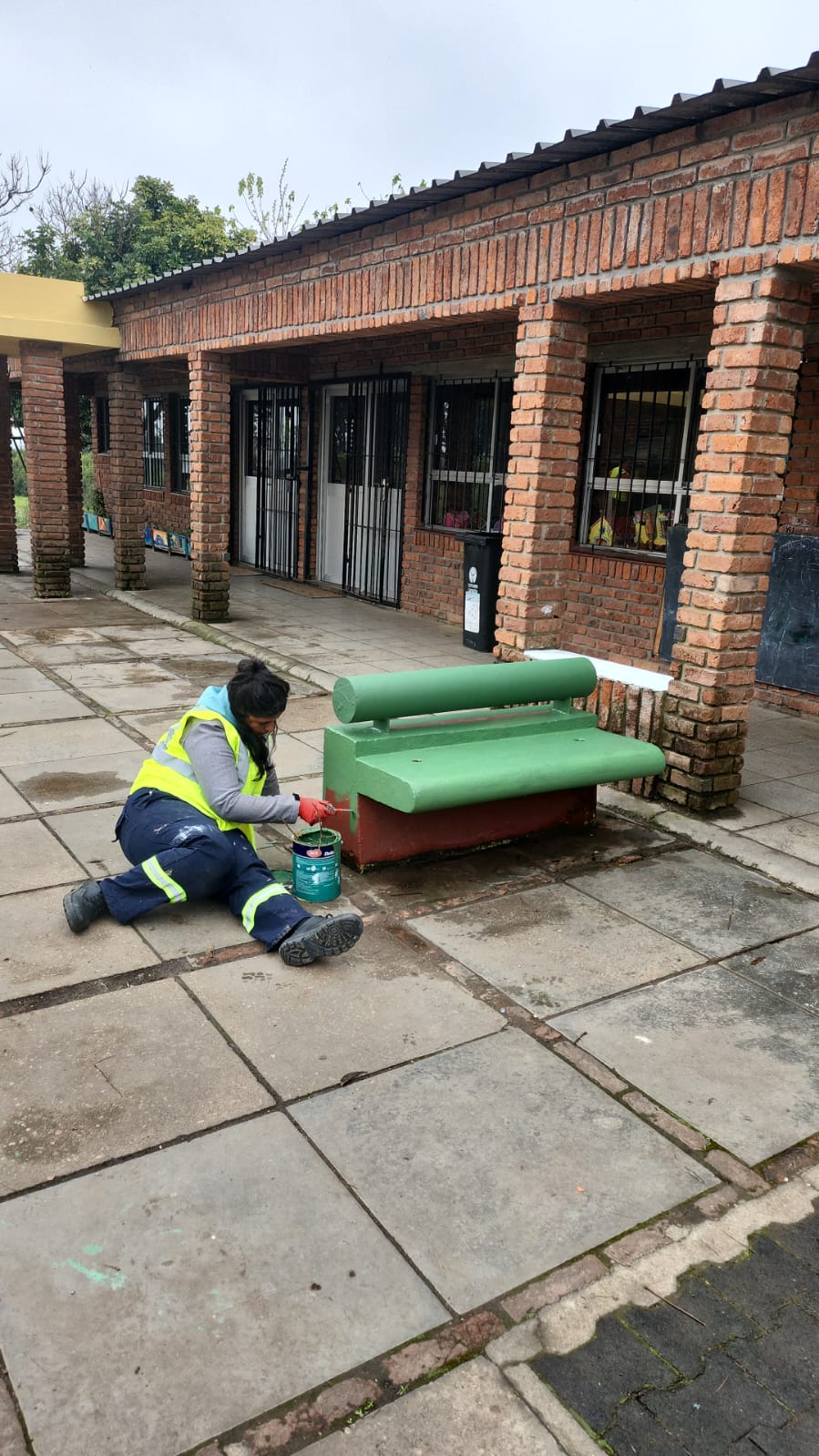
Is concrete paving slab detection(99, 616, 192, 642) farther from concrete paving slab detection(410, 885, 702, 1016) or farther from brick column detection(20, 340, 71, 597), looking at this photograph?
concrete paving slab detection(410, 885, 702, 1016)

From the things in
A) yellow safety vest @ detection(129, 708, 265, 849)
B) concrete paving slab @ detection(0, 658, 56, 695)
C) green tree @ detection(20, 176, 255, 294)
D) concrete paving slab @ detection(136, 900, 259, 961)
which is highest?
green tree @ detection(20, 176, 255, 294)

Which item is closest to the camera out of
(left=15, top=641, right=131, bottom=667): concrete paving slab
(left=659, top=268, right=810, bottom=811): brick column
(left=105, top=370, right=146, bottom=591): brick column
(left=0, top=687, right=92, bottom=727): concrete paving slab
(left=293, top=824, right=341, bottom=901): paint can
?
(left=293, top=824, right=341, bottom=901): paint can

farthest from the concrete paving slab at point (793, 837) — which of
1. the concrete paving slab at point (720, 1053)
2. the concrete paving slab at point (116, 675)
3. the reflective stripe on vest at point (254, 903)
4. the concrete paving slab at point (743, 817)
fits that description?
the concrete paving slab at point (116, 675)

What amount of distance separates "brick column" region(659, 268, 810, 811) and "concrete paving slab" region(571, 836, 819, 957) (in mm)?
659

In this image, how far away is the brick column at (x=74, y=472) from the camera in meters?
14.8

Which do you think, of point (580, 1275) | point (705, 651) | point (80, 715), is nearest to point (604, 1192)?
point (580, 1275)

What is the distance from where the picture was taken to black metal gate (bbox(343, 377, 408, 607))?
11.8m

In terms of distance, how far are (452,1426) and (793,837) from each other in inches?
145

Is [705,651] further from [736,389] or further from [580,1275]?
[580,1275]

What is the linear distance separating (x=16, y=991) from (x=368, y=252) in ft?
19.8

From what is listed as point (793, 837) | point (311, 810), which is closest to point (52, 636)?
point (311, 810)

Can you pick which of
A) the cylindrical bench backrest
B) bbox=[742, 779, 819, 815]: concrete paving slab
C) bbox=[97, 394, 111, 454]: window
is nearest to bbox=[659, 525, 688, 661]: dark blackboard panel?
bbox=[742, 779, 819, 815]: concrete paving slab

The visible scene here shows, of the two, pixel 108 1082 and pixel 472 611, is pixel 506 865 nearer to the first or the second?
pixel 108 1082

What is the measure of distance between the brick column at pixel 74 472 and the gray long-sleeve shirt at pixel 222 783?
11932 mm
